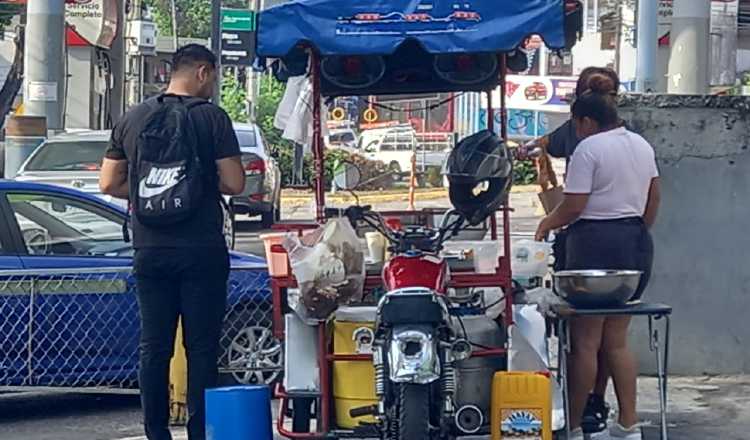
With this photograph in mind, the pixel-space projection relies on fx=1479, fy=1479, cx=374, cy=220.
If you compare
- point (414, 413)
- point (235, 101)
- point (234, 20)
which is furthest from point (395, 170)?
point (235, 101)

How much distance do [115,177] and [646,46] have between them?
41.2ft

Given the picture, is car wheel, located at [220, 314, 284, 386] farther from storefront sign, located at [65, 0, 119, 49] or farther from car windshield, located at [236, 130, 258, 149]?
storefront sign, located at [65, 0, 119, 49]

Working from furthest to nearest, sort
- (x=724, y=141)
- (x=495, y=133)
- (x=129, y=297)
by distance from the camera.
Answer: (x=724, y=141) → (x=129, y=297) → (x=495, y=133)

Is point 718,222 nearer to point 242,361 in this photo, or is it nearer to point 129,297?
point 242,361

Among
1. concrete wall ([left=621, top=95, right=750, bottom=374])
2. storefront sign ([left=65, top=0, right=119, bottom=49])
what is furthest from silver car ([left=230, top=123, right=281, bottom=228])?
concrete wall ([left=621, top=95, right=750, bottom=374])

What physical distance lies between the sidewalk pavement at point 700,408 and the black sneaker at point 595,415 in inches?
14.3

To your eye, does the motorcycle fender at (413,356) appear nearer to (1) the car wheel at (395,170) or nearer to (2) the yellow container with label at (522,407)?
(2) the yellow container with label at (522,407)

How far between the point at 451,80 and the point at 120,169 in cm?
189

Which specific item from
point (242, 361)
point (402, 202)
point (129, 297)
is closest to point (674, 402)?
point (402, 202)

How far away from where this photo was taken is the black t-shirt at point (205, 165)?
6836 millimetres

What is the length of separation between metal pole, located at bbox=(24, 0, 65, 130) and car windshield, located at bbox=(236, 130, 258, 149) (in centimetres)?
451

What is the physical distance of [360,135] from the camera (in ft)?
30.2

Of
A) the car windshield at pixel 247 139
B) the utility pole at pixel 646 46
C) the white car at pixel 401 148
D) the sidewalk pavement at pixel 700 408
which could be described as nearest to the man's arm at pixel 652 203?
the white car at pixel 401 148

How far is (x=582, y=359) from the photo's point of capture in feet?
24.6
